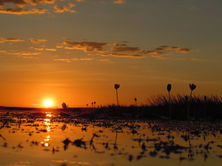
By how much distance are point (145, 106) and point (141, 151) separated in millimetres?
22606

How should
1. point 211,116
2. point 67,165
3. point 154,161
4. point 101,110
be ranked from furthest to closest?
1. point 101,110
2. point 211,116
3. point 154,161
4. point 67,165

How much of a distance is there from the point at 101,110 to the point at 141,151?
25.4 metres

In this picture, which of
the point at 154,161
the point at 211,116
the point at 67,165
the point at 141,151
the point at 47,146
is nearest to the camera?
the point at 67,165

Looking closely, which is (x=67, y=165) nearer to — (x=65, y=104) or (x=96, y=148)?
(x=96, y=148)

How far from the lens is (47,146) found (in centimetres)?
845

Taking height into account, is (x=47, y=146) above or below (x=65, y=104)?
below

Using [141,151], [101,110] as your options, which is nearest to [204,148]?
[141,151]

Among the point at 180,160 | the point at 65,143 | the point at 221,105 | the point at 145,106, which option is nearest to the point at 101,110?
the point at 145,106

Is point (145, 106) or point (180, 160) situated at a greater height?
point (145, 106)

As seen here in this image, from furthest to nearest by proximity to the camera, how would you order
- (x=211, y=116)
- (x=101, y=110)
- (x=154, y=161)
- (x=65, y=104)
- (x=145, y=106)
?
(x=65, y=104)
(x=101, y=110)
(x=145, y=106)
(x=211, y=116)
(x=154, y=161)

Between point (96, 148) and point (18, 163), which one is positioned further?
point (96, 148)

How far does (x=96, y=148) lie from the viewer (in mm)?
8195

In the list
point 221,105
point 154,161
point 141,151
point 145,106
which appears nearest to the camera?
point 154,161

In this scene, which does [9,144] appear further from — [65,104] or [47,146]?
[65,104]
